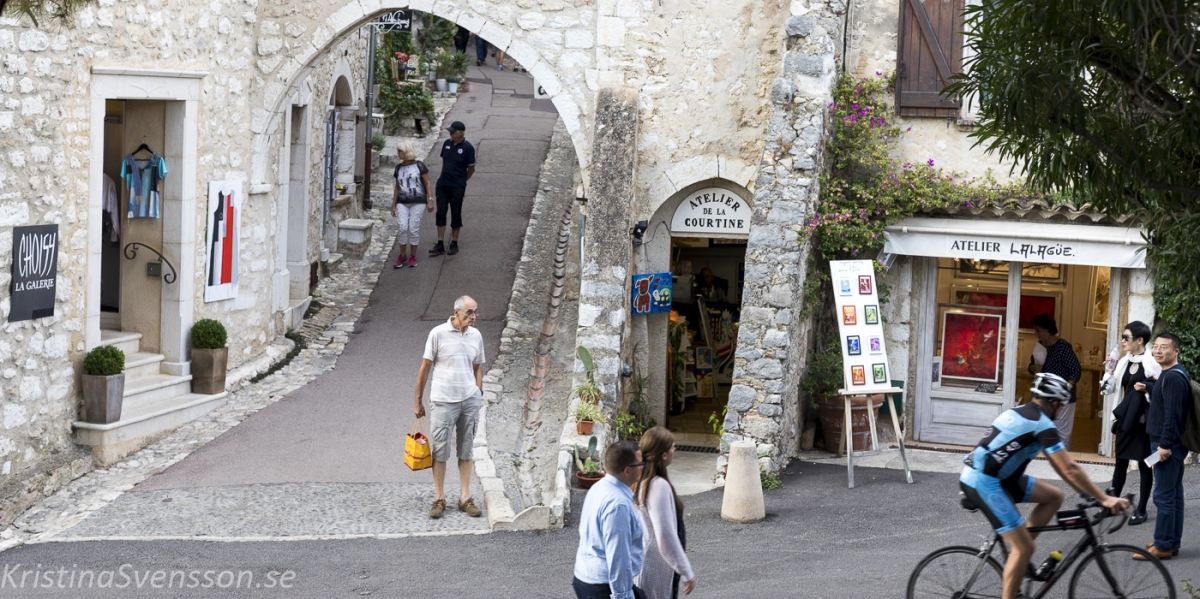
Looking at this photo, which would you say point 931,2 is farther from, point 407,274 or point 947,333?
point 407,274

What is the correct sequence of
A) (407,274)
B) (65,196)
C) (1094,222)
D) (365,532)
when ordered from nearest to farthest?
(365,532) → (65,196) → (1094,222) → (407,274)

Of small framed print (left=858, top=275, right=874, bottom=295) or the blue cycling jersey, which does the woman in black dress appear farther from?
small framed print (left=858, top=275, right=874, bottom=295)

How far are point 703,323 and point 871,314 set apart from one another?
3875 millimetres

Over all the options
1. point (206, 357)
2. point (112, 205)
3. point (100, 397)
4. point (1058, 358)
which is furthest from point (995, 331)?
point (112, 205)

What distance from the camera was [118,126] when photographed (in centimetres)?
1159

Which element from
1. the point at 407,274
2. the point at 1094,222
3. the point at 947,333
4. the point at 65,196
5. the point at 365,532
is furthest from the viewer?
the point at 407,274

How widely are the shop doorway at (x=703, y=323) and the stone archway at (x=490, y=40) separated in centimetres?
198

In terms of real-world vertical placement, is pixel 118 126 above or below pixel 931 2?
below

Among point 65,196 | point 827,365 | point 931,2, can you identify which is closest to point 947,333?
point 827,365

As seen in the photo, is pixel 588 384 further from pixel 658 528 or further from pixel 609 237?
pixel 658 528

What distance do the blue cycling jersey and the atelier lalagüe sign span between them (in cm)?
643

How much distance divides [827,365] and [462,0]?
511 cm

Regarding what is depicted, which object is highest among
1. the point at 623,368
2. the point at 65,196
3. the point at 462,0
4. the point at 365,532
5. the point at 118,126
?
the point at 462,0

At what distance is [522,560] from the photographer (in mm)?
7902
